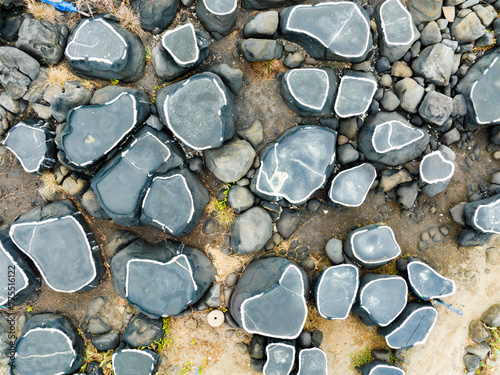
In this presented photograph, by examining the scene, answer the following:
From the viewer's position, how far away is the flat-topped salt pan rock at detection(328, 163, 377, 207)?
16.2ft

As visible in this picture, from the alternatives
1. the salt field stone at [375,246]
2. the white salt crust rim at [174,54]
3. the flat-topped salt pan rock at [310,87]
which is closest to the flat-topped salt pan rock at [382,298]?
the salt field stone at [375,246]

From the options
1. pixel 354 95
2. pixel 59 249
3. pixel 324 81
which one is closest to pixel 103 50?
pixel 59 249

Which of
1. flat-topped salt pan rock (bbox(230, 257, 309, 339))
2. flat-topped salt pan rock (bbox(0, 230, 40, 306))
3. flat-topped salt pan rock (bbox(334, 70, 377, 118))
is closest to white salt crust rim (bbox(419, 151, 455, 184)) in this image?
flat-topped salt pan rock (bbox(334, 70, 377, 118))

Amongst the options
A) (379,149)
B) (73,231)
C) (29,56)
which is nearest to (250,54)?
(379,149)

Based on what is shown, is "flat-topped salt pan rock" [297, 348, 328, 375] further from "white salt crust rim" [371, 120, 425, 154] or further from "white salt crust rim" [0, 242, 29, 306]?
"white salt crust rim" [0, 242, 29, 306]

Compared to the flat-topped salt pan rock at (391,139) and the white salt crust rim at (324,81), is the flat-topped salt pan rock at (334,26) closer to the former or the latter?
the white salt crust rim at (324,81)

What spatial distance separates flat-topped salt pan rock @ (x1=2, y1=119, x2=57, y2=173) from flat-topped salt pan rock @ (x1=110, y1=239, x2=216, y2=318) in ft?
6.02

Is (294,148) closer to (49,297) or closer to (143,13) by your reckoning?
(143,13)

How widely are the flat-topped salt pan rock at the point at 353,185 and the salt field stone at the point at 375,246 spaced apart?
48 cm

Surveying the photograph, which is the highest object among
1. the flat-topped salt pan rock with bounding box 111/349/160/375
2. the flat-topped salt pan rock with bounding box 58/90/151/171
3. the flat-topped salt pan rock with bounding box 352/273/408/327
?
the flat-topped salt pan rock with bounding box 58/90/151/171

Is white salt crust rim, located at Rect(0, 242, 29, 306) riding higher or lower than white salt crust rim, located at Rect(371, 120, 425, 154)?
lower

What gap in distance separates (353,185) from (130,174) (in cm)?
327

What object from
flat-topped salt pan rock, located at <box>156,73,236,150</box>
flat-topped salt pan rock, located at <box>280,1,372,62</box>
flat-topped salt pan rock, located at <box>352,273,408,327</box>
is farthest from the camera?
flat-topped salt pan rock, located at <box>352,273,408,327</box>

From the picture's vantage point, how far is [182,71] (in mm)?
4941
